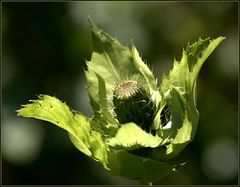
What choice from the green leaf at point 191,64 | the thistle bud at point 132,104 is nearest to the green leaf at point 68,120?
the thistle bud at point 132,104

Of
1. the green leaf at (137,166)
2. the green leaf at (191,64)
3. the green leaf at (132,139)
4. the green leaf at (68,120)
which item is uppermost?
the green leaf at (191,64)

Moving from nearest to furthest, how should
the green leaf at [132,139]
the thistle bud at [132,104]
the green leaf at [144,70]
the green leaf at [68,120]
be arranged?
1. the green leaf at [132,139]
2. the green leaf at [68,120]
3. the thistle bud at [132,104]
4. the green leaf at [144,70]

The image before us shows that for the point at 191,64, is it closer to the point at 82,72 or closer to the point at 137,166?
the point at 137,166

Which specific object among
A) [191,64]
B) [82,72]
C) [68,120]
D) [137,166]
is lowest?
[137,166]

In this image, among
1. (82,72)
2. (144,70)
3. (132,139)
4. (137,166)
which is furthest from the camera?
(82,72)

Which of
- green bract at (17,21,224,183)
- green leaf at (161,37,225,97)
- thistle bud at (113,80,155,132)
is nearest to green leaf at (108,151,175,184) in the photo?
green bract at (17,21,224,183)

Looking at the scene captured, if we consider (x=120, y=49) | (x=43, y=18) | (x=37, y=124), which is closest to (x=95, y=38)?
(x=120, y=49)

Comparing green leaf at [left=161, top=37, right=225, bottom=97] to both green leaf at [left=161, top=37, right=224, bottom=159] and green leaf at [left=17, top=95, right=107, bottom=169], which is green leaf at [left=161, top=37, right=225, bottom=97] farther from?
green leaf at [left=17, top=95, right=107, bottom=169]

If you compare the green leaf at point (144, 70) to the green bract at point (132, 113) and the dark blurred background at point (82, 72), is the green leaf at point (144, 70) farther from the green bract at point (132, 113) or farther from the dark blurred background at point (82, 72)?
the dark blurred background at point (82, 72)

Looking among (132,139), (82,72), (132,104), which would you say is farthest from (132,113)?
(82,72)
